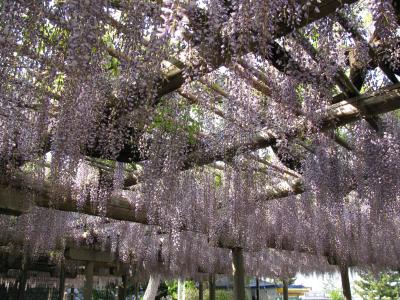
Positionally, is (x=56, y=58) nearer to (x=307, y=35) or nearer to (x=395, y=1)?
(x=307, y=35)

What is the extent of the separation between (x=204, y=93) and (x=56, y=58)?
172 centimetres

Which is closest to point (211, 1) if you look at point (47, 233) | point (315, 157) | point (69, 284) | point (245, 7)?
point (245, 7)

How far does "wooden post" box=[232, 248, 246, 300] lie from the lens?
23.6ft

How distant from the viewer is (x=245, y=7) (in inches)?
83.6

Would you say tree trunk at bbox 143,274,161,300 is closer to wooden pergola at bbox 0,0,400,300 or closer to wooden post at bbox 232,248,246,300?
wooden post at bbox 232,248,246,300

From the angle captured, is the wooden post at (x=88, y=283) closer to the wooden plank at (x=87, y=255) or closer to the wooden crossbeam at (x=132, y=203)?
the wooden plank at (x=87, y=255)

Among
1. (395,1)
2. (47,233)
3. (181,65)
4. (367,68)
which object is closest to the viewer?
(395,1)

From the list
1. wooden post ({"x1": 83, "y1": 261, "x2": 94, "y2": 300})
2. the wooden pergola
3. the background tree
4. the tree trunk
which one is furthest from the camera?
the background tree

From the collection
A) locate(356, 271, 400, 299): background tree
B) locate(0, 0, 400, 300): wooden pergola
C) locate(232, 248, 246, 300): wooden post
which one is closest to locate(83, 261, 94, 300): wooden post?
locate(232, 248, 246, 300): wooden post

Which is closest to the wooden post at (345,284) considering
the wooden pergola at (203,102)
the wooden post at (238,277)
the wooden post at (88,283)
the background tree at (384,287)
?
the wooden post at (238,277)

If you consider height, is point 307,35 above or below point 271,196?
above

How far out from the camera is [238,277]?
7367 millimetres

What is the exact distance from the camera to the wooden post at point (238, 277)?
720cm

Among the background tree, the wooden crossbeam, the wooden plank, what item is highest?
the wooden crossbeam
